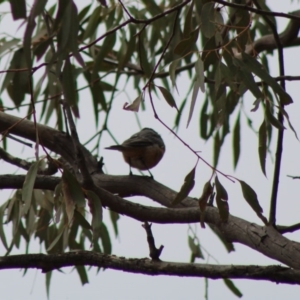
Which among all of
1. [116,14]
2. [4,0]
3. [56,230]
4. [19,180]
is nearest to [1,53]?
[4,0]

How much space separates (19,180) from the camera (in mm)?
2188

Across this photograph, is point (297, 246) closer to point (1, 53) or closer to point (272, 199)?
point (272, 199)

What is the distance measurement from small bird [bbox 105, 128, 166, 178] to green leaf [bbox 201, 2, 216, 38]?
1462mm

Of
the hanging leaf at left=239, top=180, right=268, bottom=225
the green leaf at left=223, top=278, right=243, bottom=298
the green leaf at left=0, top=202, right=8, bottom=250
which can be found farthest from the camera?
the green leaf at left=223, top=278, right=243, bottom=298

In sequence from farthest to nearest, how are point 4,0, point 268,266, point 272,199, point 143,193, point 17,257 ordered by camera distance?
1. point 4,0
2. point 143,193
3. point 272,199
4. point 17,257
5. point 268,266

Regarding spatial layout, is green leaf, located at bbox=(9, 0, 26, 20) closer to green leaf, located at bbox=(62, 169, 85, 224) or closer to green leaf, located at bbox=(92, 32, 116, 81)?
green leaf, located at bbox=(62, 169, 85, 224)

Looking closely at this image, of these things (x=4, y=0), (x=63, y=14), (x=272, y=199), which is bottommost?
(x=272, y=199)

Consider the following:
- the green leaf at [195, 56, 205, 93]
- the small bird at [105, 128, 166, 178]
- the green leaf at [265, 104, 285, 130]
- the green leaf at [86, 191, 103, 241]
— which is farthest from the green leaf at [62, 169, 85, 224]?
the small bird at [105, 128, 166, 178]

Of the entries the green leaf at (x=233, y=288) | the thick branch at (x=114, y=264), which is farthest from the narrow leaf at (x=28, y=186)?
the green leaf at (x=233, y=288)

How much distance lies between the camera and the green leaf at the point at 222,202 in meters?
1.92

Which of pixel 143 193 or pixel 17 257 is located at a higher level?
pixel 143 193

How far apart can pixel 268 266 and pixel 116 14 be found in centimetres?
217

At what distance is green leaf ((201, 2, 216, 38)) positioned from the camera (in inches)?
77.6

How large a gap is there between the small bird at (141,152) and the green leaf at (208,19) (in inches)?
57.5
